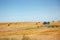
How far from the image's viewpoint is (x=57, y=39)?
7688 millimetres

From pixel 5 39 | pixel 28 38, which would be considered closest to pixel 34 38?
pixel 28 38

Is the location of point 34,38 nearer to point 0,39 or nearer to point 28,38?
point 28,38

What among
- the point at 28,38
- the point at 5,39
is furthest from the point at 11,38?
the point at 28,38

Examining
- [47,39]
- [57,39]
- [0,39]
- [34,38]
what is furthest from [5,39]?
[57,39]

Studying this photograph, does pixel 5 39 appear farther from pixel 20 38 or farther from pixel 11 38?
pixel 20 38

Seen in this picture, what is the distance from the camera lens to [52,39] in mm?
7516

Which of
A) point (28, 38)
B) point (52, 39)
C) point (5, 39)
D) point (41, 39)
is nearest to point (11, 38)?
point (5, 39)

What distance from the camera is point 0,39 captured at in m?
7.77

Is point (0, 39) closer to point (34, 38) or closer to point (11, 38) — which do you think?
point (11, 38)

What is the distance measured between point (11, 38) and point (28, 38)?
971 millimetres

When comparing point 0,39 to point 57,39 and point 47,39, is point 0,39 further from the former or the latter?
point 57,39

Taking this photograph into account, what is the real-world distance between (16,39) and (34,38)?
3.30 feet

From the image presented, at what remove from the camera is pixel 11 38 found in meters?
7.77

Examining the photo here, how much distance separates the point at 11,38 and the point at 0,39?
628 millimetres
